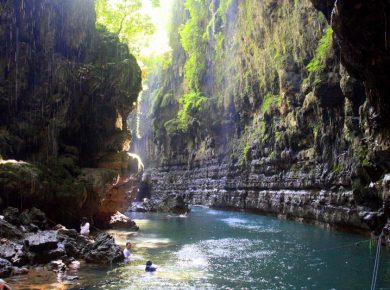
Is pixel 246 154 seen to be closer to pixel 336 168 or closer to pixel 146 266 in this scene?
pixel 336 168

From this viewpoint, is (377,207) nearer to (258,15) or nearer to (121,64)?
(121,64)

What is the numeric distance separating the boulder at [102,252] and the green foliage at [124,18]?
24557 mm

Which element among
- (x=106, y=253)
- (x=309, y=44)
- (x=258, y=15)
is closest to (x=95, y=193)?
(x=106, y=253)

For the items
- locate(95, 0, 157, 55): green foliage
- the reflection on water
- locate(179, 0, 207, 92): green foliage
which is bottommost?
the reflection on water

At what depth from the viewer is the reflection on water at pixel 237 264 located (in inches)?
502

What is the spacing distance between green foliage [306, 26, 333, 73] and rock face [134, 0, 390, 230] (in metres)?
0.13

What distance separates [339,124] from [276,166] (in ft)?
32.7

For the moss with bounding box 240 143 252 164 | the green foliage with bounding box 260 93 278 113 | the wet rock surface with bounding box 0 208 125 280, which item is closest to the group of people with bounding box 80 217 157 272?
the wet rock surface with bounding box 0 208 125 280

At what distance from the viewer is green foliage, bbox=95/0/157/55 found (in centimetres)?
3709

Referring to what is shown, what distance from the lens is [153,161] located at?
71.2m

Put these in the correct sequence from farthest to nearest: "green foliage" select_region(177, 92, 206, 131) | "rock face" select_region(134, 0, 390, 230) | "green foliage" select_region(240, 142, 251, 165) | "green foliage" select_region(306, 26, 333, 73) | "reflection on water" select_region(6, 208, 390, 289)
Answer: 1. "green foliage" select_region(177, 92, 206, 131)
2. "green foliage" select_region(240, 142, 251, 165)
3. "green foliage" select_region(306, 26, 333, 73)
4. "rock face" select_region(134, 0, 390, 230)
5. "reflection on water" select_region(6, 208, 390, 289)

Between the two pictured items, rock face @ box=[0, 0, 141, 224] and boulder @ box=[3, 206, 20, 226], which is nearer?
boulder @ box=[3, 206, 20, 226]

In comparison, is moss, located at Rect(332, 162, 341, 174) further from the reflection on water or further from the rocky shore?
the rocky shore

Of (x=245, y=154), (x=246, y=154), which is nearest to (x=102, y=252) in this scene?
(x=246, y=154)
